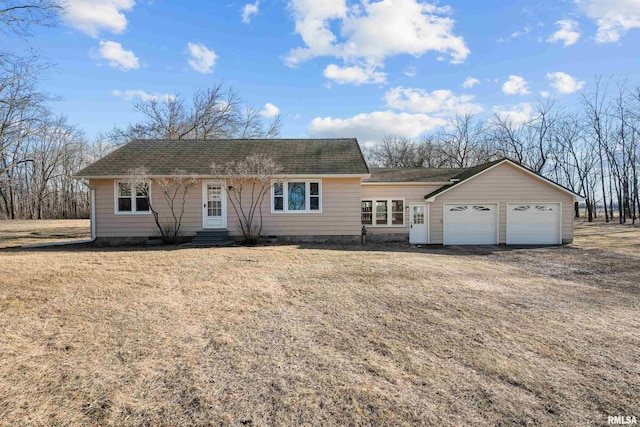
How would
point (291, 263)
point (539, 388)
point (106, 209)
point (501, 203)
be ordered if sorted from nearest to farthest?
point (539, 388) < point (291, 263) < point (106, 209) < point (501, 203)

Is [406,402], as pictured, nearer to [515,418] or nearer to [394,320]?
[515,418]

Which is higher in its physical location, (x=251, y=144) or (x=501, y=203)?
(x=251, y=144)

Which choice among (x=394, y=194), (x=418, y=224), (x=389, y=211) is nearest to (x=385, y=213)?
(x=389, y=211)

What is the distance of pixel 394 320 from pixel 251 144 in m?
14.2

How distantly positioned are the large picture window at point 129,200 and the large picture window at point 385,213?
31.9 feet

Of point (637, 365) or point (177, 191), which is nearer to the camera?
point (637, 365)

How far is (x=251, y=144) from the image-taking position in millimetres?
17609

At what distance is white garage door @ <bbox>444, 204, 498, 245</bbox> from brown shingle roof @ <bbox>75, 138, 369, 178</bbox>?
195 inches

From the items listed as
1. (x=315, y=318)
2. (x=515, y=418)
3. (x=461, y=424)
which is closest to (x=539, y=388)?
(x=515, y=418)

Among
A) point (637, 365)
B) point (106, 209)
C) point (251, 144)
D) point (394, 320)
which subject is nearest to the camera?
point (637, 365)

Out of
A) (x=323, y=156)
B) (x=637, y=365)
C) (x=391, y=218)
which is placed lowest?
(x=637, y=365)

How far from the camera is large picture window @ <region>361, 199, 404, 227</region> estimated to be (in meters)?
16.5

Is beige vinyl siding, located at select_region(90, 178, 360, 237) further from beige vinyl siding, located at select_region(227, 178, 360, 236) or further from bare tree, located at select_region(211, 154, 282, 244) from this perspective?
bare tree, located at select_region(211, 154, 282, 244)

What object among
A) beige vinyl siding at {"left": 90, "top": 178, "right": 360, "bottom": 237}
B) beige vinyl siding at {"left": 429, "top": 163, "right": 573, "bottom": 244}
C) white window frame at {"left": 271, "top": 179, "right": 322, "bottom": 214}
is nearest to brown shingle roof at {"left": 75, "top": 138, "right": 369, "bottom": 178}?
white window frame at {"left": 271, "top": 179, "right": 322, "bottom": 214}
